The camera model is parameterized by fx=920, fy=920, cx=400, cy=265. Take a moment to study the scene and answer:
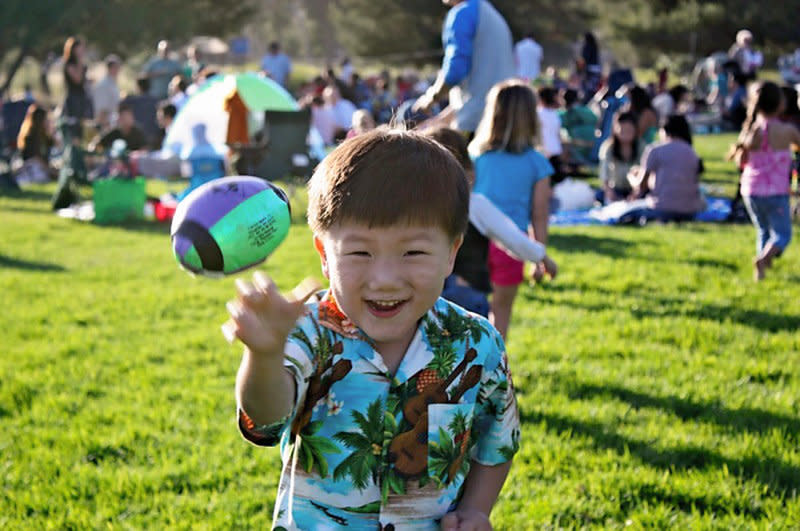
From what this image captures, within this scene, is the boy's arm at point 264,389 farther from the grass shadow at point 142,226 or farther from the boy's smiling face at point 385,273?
the grass shadow at point 142,226

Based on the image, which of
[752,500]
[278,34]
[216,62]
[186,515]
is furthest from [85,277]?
[278,34]

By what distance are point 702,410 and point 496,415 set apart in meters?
2.85

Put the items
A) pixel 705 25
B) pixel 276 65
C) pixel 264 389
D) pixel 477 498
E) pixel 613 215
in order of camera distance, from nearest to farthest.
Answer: pixel 264 389 → pixel 477 498 → pixel 613 215 → pixel 276 65 → pixel 705 25

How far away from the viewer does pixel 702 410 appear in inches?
186

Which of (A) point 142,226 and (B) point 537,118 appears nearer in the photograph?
(B) point 537,118

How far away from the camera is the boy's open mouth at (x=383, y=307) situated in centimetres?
197

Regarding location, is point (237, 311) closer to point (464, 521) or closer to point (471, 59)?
point (464, 521)

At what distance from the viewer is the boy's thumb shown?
2.08 meters

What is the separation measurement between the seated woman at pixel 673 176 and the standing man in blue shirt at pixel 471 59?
402 cm

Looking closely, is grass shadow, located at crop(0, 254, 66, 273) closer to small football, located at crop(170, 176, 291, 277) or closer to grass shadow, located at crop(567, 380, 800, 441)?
grass shadow, located at crop(567, 380, 800, 441)

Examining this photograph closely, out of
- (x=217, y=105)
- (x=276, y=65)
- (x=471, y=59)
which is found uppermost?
(x=276, y=65)

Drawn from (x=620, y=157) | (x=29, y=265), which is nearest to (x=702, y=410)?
(x=29, y=265)

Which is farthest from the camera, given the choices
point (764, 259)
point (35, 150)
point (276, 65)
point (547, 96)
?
point (276, 65)

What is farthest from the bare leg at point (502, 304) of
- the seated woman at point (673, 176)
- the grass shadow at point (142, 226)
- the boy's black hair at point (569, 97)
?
the boy's black hair at point (569, 97)
